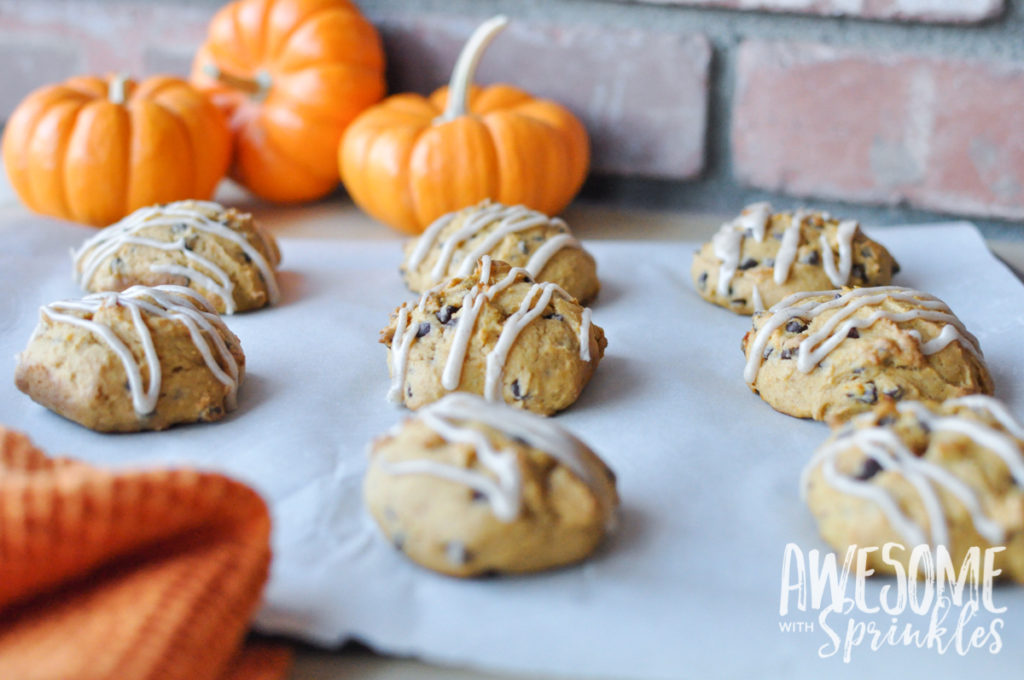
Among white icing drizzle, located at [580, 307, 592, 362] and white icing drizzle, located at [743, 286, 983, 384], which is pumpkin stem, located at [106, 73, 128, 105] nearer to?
white icing drizzle, located at [580, 307, 592, 362]

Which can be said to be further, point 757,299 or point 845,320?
point 757,299

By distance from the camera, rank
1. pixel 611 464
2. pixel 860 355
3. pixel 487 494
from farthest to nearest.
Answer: pixel 860 355 → pixel 611 464 → pixel 487 494

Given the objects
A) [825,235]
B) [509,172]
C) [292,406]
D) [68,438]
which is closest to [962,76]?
[825,235]

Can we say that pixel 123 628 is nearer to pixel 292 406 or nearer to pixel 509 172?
pixel 292 406

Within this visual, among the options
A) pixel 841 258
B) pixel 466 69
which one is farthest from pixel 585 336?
pixel 466 69

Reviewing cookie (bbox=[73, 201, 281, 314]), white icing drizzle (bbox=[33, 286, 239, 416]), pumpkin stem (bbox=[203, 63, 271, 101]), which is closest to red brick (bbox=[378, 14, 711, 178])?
pumpkin stem (bbox=[203, 63, 271, 101])

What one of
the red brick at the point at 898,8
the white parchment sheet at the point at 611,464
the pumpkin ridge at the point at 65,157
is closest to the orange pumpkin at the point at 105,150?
the pumpkin ridge at the point at 65,157

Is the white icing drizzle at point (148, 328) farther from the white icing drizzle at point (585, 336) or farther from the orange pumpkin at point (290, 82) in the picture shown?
the orange pumpkin at point (290, 82)

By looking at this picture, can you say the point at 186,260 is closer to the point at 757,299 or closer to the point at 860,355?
the point at 757,299
